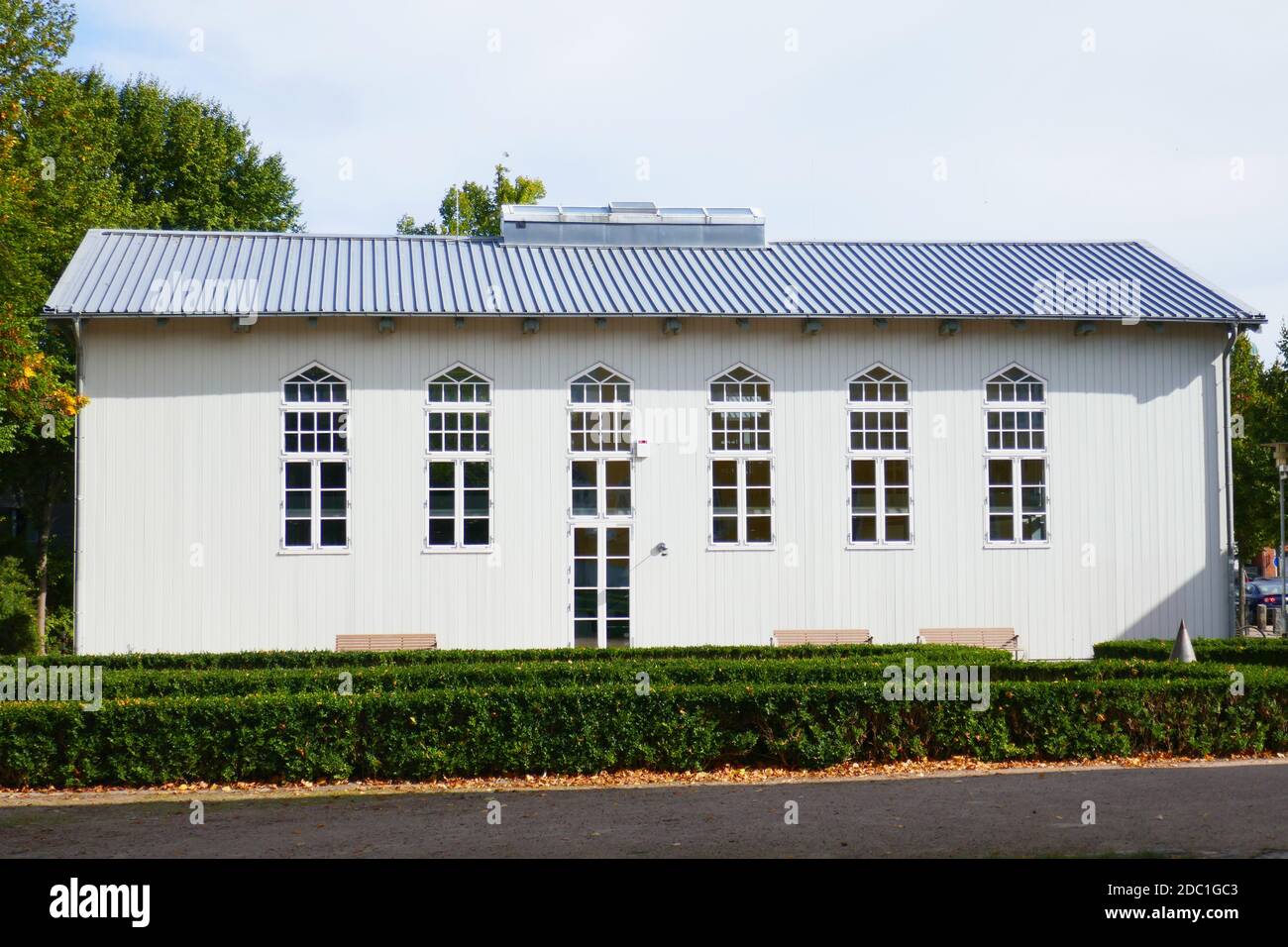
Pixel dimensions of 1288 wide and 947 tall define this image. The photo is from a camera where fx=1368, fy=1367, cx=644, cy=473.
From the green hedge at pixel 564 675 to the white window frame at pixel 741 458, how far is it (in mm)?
5974

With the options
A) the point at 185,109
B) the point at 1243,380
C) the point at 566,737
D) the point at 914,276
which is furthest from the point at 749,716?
the point at 1243,380

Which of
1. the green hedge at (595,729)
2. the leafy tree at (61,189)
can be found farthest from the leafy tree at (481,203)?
the green hedge at (595,729)

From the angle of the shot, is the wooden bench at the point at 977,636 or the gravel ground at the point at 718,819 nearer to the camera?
the gravel ground at the point at 718,819

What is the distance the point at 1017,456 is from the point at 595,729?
40.6 feet

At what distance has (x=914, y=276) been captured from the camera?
23.9 meters

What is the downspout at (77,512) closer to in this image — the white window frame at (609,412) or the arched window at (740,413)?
the white window frame at (609,412)

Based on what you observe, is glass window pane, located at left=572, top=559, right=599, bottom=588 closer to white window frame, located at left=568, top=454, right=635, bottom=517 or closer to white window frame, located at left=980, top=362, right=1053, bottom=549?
white window frame, located at left=568, top=454, right=635, bottom=517

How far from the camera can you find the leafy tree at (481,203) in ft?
141

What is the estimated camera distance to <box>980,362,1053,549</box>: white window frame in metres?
22.5

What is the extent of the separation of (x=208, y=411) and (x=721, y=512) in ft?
26.9

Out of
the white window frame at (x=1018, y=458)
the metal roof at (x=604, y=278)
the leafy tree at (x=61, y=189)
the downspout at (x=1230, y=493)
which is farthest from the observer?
the downspout at (x=1230, y=493)

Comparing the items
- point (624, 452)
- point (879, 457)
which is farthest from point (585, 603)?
point (879, 457)

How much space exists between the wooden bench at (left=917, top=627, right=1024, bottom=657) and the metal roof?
16.7 feet

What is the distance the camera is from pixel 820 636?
21766 millimetres
